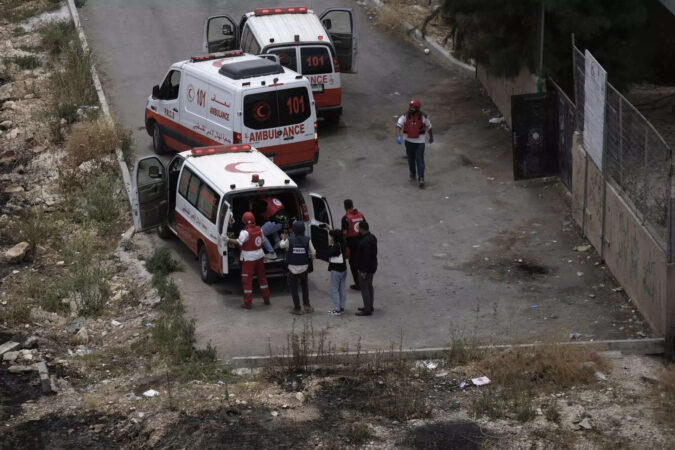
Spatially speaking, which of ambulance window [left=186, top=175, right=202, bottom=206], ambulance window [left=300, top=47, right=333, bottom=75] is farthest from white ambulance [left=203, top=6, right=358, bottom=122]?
ambulance window [left=186, top=175, right=202, bottom=206]

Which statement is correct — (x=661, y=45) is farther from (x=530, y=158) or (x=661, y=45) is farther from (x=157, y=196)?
(x=157, y=196)

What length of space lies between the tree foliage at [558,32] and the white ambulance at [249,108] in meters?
4.65

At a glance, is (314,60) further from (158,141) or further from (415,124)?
(415,124)

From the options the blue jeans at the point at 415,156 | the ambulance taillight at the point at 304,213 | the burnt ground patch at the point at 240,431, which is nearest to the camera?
the burnt ground patch at the point at 240,431

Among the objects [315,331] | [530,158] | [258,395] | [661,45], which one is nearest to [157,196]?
[315,331]

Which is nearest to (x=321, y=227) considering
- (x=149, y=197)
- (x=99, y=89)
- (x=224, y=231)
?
(x=224, y=231)

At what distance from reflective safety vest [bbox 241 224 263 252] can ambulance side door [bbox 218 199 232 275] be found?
38 centimetres

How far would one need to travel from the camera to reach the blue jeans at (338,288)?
14922mm

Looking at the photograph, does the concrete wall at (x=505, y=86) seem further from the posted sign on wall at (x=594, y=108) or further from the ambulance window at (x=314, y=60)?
the posted sign on wall at (x=594, y=108)

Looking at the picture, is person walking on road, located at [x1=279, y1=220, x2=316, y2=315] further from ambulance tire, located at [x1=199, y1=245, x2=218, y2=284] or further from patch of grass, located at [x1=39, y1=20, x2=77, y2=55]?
patch of grass, located at [x1=39, y1=20, x2=77, y2=55]

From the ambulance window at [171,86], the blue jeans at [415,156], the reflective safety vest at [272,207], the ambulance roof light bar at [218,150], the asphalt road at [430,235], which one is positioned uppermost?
the ambulance window at [171,86]

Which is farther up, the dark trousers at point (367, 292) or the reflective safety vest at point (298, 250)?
the reflective safety vest at point (298, 250)

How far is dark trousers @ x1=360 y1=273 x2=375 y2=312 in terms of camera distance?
585 inches

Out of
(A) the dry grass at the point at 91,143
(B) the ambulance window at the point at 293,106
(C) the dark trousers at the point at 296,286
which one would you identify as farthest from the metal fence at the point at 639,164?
(A) the dry grass at the point at 91,143
